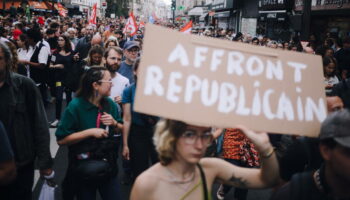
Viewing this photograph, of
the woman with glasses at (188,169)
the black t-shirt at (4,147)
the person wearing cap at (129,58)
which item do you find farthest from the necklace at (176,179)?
the person wearing cap at (129,58)

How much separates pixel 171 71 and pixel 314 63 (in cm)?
84

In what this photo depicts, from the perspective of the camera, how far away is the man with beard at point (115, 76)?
5.26 m

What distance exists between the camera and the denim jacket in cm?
312

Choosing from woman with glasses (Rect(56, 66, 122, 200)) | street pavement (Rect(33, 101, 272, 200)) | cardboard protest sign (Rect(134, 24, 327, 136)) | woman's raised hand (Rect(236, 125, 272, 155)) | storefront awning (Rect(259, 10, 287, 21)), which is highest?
storefront awning (Rect(259, 10, 287, 21))

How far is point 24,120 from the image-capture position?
10.6 ft

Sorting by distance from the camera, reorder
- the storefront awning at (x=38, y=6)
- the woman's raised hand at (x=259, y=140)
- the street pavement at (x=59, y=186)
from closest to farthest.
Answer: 1. the woman's raised hand at (x=259, y=140)
2. the street pavement at (x=59, y=186)
3. the storefront awning at (x=38, y=6)

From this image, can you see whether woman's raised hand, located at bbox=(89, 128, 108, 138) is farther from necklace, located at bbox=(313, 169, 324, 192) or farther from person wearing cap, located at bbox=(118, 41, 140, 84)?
person wearing cap, located at bbox=(118, 41, 140, 84)

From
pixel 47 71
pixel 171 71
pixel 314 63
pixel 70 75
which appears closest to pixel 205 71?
pixel 171 71

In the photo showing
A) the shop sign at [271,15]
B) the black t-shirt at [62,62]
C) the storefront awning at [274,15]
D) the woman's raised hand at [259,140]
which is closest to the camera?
the woman's raised hand at [259,140]

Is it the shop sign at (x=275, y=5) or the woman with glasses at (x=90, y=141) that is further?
the shop sign at (x=275, y=5)

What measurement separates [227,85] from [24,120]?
6.53ft

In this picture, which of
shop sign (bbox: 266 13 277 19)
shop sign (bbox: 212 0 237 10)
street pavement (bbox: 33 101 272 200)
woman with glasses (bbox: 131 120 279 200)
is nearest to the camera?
woman with glasses (bbox: 131 120 279 200)

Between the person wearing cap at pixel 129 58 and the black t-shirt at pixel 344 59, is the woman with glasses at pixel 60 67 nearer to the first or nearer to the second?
the person wearing cap at pixel 129 58

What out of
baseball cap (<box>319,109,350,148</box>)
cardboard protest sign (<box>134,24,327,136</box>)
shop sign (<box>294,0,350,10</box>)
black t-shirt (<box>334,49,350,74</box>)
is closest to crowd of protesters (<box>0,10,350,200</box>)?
baseball cap (<box>319,109,350,148</box>)
